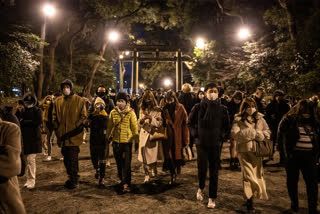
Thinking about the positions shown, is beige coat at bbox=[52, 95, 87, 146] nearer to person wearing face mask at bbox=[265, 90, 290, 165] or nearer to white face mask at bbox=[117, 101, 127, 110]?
white face mask at bbox=[117, 101, 127, 110]

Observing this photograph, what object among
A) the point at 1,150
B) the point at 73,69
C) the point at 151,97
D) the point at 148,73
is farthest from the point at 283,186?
the point at 148,73

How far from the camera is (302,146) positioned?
13.8ft

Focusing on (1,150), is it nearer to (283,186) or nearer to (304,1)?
(283,186)

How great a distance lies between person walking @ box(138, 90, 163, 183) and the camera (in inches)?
230

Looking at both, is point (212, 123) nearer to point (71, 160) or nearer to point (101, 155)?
point (101, 155)

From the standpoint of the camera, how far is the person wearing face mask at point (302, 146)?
4.18 meters

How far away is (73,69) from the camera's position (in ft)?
69.0

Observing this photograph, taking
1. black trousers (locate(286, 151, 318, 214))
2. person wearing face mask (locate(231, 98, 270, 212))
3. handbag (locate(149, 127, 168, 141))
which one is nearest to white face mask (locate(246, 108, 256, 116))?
person wearing face mask (locate(231, 98, 270, 212))

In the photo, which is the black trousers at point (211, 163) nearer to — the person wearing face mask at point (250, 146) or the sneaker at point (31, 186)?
the person wearing face mask at point (250, 146)

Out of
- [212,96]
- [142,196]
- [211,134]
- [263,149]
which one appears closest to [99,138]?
[142,196]

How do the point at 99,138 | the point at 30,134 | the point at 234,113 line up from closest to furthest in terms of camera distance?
the point at 30,134 < the point at 99,138 < the point at 234,113

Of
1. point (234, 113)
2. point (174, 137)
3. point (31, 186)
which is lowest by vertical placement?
point (31, 186)

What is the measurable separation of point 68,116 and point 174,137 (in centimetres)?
241

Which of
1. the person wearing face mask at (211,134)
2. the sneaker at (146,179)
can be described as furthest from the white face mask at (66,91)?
the person wearing face mask at (211,134)
